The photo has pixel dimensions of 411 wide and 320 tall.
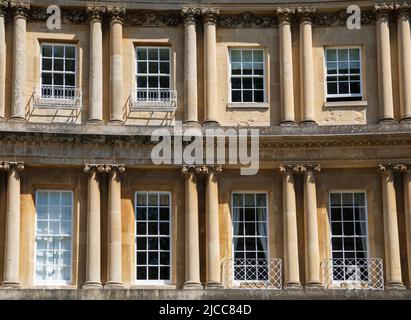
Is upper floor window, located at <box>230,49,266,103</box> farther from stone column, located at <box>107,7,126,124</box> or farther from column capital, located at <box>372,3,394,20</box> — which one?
column capital, located at <box>372,3,394,20</box>

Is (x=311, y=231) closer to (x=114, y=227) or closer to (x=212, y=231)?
(x=212, y=231)

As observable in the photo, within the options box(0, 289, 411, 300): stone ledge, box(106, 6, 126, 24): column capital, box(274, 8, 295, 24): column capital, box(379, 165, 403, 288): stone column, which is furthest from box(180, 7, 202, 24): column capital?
box(0, 289, 411, 300): stone ledge

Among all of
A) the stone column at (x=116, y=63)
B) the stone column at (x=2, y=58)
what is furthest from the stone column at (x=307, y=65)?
the stone column at (x=2, y=58)

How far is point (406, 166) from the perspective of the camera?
30500mm

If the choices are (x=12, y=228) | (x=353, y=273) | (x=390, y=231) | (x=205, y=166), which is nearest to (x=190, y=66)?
(x=205, y=166)

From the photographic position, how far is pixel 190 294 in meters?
29.4

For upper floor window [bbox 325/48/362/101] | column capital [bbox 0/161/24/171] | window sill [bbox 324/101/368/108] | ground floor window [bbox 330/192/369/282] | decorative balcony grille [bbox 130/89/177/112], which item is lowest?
ground floor window [bbox 330/192/369/282]

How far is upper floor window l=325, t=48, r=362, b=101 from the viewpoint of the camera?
104 feet

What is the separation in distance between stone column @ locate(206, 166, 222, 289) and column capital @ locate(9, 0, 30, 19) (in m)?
6.96

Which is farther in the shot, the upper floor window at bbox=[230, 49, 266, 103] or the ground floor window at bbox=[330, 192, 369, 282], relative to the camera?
the upper floor window at bbox=[230, 49, 266, 103]

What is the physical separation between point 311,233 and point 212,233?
9.04 ft
